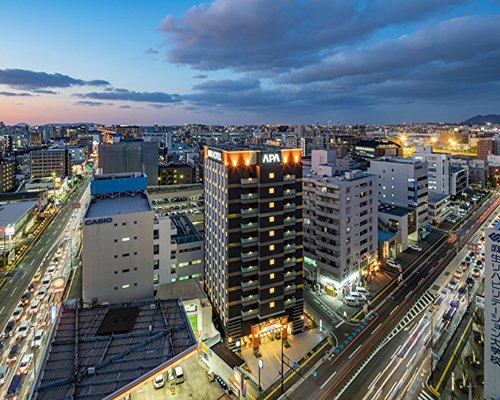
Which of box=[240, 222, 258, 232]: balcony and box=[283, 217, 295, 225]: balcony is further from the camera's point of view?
box=[283, 217, 295, 225]: balcony

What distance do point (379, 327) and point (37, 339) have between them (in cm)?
5485

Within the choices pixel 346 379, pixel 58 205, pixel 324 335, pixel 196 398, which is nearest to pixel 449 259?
pixel 324 335

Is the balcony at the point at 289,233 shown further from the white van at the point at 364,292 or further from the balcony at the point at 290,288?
the white van at the point at 364,292

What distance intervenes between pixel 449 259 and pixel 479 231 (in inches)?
1003

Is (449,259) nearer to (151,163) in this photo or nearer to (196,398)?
(196,398)

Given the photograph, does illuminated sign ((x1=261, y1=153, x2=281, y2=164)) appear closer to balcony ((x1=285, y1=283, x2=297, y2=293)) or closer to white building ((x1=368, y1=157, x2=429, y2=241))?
balcony ((x1=285, y1=283, x2=297, y2=293))

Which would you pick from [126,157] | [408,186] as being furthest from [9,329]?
[408,186]

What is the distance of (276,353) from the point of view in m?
47.2

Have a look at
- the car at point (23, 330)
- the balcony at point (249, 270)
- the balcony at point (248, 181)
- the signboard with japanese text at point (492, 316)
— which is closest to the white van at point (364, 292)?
the balcony at point (249, 270)

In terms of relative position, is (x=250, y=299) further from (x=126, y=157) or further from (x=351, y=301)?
(x=126, y=157)

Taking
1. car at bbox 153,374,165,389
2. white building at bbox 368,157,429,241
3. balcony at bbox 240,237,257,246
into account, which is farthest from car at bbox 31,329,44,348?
white building at bbox 368,157,429,241

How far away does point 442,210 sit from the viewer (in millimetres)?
100188

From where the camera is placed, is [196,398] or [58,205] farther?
[58,205]

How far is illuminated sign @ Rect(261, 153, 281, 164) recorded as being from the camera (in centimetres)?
4853
